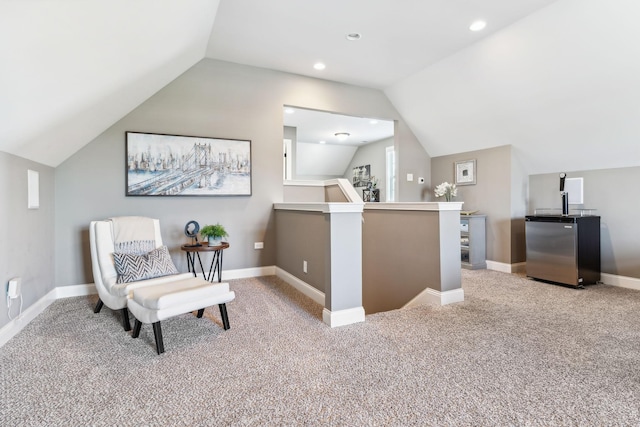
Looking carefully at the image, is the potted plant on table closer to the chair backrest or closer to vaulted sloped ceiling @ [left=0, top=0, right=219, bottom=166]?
the chair backrest

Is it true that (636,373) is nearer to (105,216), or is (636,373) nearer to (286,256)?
(286,256)

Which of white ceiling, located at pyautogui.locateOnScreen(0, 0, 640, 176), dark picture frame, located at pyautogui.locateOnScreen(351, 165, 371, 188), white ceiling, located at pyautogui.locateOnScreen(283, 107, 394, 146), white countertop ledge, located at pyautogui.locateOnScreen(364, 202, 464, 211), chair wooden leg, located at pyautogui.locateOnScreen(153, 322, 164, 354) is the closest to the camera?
white ceiling, located at pyautogui.locateOnScreen(0, 0, 640, 176)

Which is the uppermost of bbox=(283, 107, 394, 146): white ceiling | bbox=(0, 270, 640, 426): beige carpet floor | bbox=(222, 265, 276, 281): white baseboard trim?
bbox=(283, 107, 394, 146): white ceiling

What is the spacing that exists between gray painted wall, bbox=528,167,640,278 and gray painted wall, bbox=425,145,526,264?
782 mm

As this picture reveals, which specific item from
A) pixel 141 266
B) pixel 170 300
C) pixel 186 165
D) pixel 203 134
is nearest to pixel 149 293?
pixel 170 300

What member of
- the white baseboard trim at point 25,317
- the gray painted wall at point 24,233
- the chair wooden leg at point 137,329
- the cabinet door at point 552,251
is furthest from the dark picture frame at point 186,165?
the cabinet door at point 552,251

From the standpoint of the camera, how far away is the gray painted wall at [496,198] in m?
4.70

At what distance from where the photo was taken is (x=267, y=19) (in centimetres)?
324

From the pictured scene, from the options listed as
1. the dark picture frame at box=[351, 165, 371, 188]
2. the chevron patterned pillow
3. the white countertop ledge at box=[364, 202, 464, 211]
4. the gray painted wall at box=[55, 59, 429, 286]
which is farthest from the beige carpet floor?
the dark picture frame at box=[351, 165, 371, 188]

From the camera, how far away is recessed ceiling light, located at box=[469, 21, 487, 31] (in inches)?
131

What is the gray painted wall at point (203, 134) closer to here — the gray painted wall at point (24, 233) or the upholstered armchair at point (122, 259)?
the gray painted wall at point (24, 233)

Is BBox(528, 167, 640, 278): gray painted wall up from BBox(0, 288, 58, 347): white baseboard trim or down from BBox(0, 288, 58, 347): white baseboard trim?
up

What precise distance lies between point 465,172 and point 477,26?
7.90ft

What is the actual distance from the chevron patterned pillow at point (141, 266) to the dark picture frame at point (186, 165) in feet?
3.86
